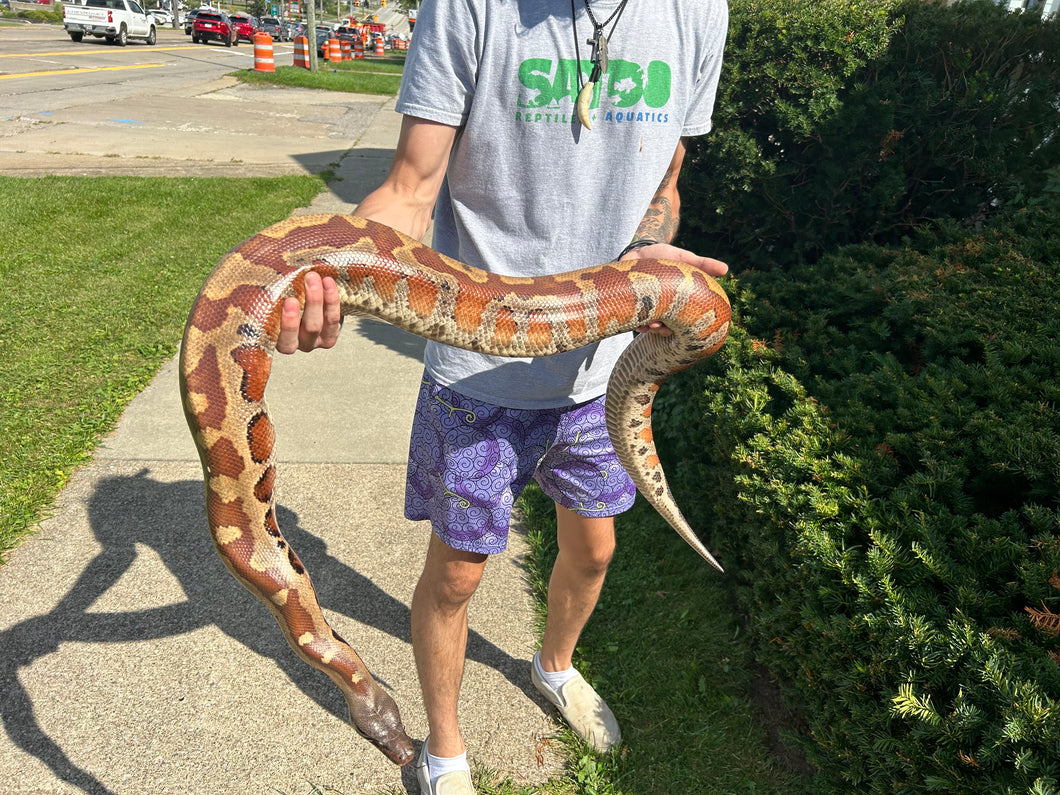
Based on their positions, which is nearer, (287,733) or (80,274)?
(287,733)

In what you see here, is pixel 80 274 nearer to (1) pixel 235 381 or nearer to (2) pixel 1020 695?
(1) pixel 235 381

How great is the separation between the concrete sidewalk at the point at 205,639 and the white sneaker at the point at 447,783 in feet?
0.42

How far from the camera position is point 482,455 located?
271cm

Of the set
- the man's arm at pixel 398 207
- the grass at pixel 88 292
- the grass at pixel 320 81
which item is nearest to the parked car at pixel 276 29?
the grass at pixel 320 81

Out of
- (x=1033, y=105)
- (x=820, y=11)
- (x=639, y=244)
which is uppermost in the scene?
(x=820, y=11)

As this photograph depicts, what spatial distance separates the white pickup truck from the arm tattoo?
45.6m

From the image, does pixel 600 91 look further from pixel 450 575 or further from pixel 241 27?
pixel 241 27

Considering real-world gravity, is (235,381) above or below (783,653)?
above

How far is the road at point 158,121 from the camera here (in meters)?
13.4

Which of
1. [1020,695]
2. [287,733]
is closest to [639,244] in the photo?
[1020,695]

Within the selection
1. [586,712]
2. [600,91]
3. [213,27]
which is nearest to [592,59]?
[600,91]

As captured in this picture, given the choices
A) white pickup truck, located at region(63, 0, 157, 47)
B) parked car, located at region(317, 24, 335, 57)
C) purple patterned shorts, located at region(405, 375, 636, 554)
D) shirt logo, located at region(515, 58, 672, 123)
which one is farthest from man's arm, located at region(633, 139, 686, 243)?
white pickup truck, located at region(63, 0, 157, 47)

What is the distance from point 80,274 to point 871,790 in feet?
28.4

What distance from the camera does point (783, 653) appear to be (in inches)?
130
